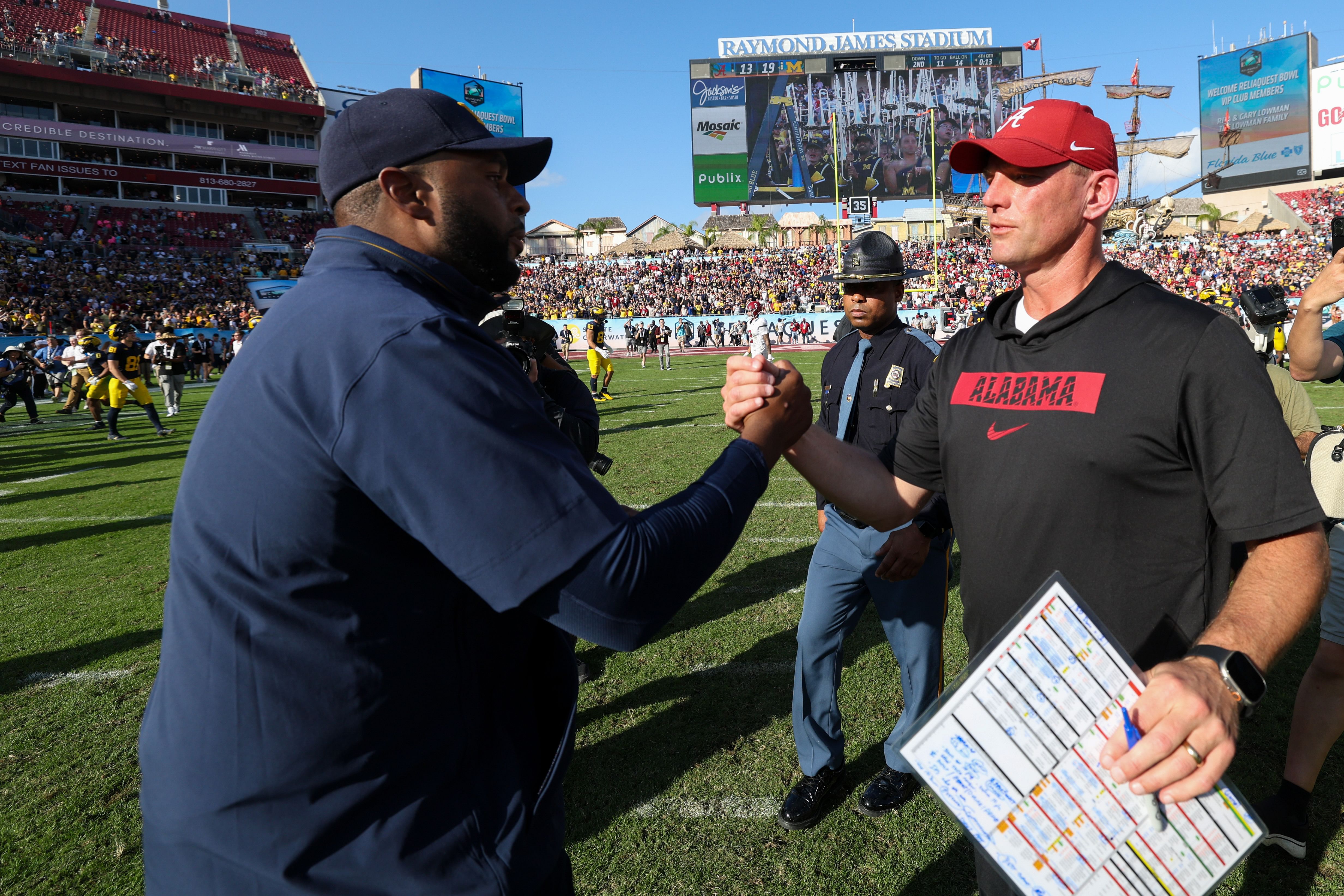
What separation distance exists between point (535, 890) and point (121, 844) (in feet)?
9.16

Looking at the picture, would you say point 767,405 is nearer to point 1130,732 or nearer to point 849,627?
point 1130,732

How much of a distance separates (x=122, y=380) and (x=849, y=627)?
15.6 metres

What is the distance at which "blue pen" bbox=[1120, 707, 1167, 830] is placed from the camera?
4.06 feet

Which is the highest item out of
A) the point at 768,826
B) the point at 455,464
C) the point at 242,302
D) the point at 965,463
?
the point at 242,302

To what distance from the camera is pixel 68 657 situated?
202 inches

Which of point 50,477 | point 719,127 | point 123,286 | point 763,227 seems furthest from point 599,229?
point 50,477

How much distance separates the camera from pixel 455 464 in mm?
1141

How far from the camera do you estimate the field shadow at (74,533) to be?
26.2 feet

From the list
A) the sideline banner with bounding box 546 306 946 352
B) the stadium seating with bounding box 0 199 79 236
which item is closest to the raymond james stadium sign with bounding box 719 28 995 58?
the sideline banner with bounding box 546 306 946 352

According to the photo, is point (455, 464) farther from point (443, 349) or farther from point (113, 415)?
point (113, 415)

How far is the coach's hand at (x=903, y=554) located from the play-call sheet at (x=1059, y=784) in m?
1.76

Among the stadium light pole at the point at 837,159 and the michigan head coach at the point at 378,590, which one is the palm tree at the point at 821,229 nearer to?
the stadium light pole at the point at 837,159

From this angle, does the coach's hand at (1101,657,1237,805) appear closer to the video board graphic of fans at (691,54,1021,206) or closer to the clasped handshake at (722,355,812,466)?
the clasped handshake at (722,355,812,466)

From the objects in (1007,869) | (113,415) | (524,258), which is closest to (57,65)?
(524,258)
